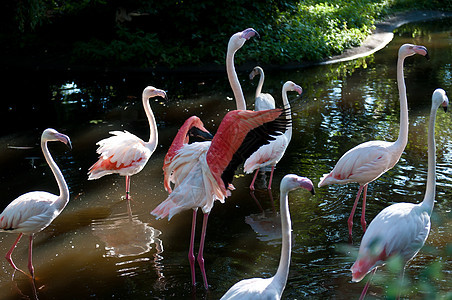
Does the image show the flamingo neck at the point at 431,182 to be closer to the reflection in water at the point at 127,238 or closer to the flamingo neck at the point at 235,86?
the flamingo neck at the point at 235,86

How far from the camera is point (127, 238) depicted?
4.82m

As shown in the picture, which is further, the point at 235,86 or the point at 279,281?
the point at 235,86

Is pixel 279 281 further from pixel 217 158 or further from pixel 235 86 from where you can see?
pixel 235 86

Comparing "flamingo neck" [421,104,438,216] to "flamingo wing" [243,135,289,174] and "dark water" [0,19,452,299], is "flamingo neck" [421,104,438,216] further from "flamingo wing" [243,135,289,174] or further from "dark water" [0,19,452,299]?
"flamingo wing" [243,135,289,174]

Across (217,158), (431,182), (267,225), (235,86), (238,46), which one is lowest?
(267,225)

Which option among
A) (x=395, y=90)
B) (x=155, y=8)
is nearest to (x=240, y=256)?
(x=395, y=90)

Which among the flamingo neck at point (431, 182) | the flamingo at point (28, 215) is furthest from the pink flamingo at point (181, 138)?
the flamingo neck at point (431, 182)

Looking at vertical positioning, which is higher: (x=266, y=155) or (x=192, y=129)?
(x=192, y=129)

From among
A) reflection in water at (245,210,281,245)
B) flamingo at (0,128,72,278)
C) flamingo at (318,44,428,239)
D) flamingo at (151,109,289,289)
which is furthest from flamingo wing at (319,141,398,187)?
flamingo at (0,128,72,278)

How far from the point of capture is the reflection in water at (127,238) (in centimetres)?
438

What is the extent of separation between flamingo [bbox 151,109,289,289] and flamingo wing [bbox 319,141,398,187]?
3.86 feet

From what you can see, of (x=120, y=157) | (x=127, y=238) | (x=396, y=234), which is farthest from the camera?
(x=120, y=157)

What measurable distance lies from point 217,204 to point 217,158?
195cm

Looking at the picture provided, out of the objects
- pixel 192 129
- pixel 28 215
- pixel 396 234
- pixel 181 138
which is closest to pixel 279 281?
pixel 396 234
